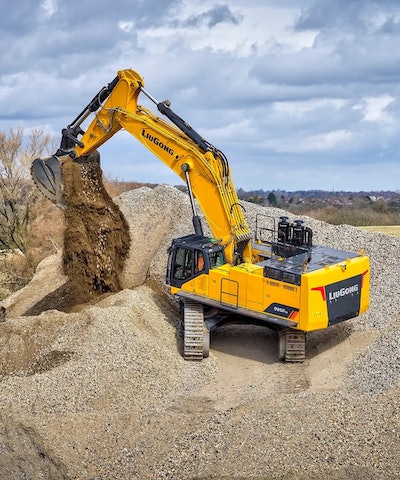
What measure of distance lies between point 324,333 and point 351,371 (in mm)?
2702

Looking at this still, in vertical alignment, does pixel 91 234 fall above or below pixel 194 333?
above

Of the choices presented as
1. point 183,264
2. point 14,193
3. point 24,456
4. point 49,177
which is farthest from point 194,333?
point 14,193

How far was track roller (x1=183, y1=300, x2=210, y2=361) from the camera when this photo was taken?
15984 millimetres

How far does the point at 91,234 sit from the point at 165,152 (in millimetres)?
3170

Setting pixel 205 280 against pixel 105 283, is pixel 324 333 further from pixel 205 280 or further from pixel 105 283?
pixel 105 283

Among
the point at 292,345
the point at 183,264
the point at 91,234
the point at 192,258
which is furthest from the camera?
the point at 91,234

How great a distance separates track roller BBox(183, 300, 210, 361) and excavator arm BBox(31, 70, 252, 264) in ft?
4.58

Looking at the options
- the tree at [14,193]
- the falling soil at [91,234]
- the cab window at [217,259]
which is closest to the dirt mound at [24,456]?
the cab window at [217,259]

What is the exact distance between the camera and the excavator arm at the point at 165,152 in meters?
16.7

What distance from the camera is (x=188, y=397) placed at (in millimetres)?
14242

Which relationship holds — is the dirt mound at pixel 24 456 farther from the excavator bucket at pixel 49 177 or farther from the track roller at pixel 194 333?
the excavator bucket at pixel 49 177

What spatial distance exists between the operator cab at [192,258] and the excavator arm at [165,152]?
1.08 ft

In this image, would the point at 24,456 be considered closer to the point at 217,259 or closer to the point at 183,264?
the point at 183,264

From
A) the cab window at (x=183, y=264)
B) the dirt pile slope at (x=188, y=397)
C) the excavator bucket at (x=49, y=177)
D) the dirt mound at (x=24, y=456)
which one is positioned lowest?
the dirt mound at (x=24, y=456)
